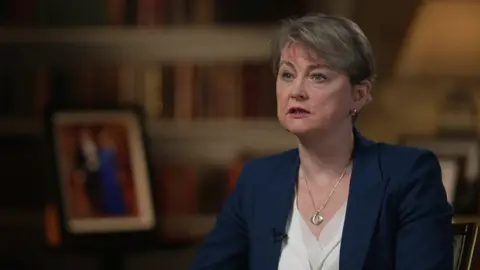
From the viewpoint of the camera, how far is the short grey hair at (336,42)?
1271 mm

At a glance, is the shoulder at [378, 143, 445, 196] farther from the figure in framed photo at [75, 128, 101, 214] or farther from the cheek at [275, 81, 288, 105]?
the figure in framed photo at [75, 128, 101, 214]

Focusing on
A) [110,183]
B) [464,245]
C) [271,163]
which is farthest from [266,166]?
[110,183]

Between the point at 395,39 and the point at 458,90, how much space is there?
256 mm

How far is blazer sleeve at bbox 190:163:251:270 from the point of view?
1.39 metres

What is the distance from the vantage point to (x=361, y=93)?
1332 mm

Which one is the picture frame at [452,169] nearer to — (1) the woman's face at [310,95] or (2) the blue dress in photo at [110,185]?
(2) the blue dress in photo at [110,185]

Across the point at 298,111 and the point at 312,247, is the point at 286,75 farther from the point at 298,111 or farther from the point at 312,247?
the point at 312,247

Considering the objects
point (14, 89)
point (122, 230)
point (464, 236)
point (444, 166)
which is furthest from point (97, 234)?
point (464, 236)

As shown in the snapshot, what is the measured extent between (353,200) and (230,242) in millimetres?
218

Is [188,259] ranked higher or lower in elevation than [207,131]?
lower

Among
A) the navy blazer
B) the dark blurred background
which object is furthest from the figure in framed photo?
the navy blazer

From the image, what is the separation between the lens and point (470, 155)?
2660 millimetres

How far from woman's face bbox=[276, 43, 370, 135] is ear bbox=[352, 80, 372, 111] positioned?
2cm

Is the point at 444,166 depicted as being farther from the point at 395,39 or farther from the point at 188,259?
the point at 188,259
